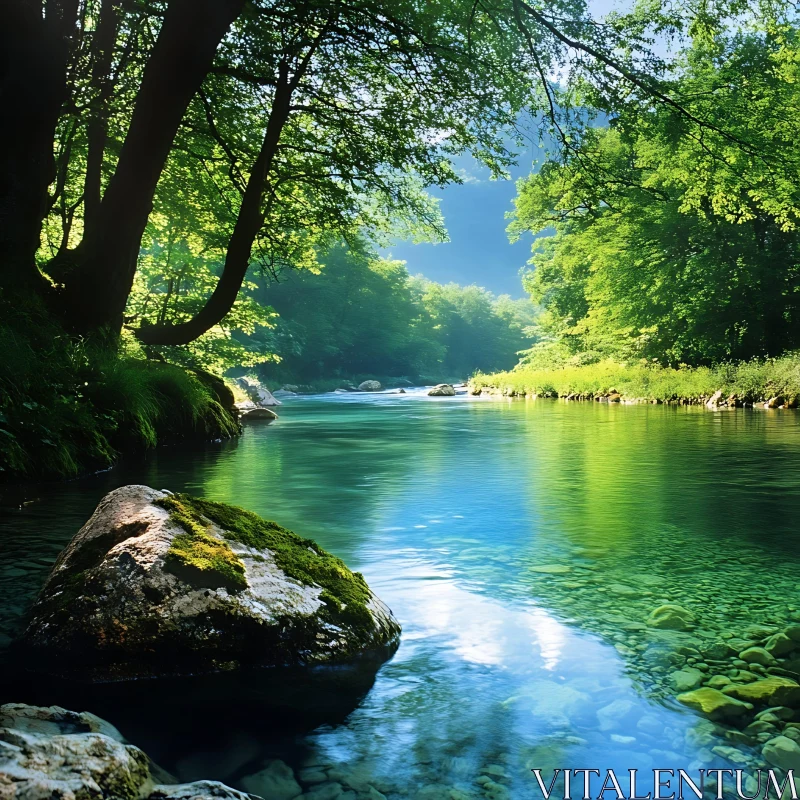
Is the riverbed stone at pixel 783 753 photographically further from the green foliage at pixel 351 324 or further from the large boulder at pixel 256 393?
the green foliage at pixel 351 324

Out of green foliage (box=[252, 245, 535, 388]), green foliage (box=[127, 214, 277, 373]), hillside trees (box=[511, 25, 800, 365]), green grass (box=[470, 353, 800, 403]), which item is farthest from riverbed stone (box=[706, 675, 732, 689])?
green foliage (box=[252, 245, 535, 388])

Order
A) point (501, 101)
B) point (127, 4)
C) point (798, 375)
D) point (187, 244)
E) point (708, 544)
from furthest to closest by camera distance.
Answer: point (798, 375), point (187, 244), point (501, 101), point (127, 4), point (708, 544)

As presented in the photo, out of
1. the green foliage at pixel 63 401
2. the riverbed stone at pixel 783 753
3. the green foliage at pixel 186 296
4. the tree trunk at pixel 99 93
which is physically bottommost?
the riverbed stone at pixel 783 753

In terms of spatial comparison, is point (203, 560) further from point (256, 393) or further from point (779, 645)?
point (256, 393)

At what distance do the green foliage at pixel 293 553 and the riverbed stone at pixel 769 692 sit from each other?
5.17 feet

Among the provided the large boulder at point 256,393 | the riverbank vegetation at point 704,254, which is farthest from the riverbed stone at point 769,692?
the large boulder at point 256,393

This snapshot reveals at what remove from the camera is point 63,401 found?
7.84 metres

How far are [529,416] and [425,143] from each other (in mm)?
10312

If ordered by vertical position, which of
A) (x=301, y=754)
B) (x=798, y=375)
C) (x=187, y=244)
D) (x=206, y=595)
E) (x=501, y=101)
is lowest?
(x=301, y=754)

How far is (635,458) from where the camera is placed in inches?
405

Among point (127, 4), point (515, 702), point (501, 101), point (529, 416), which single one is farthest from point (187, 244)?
point (515, 702)

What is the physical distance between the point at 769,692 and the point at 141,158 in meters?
8.71

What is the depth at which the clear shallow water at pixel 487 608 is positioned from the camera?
2395 millimetres

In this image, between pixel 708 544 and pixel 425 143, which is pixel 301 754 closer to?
pixel 708 544
